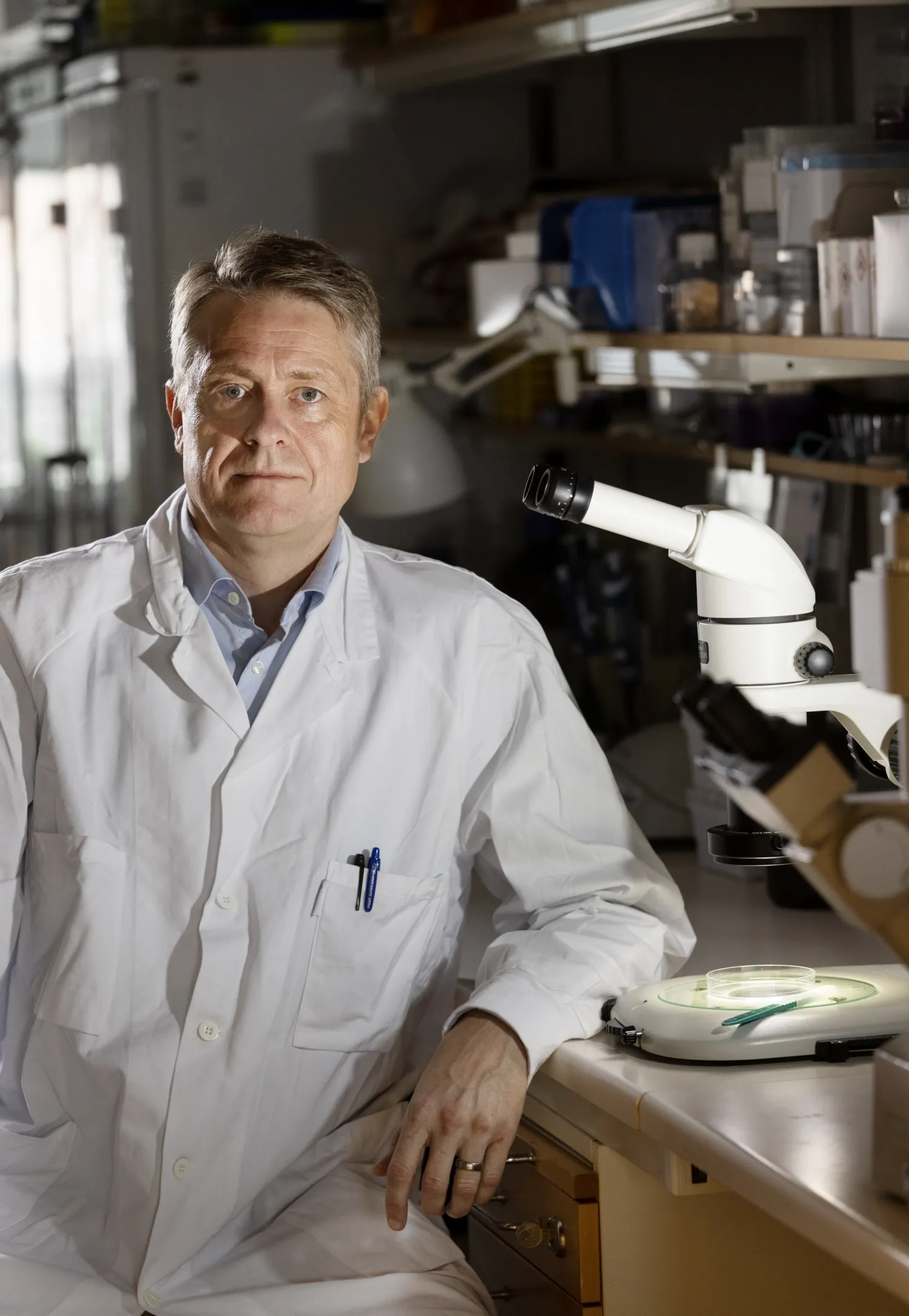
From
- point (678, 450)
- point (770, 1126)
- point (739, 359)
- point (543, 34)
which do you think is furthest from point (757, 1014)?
point (543, 34)

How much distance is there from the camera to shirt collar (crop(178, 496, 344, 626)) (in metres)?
1.63

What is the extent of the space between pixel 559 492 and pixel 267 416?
340mm

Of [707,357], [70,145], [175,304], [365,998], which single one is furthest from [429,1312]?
[70,145]

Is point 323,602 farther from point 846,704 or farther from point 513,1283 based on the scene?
point 513,1283

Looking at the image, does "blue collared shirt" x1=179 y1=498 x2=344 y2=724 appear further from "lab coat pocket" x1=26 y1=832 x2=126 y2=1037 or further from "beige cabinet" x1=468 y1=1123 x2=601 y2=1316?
"beige cabinet" x1=468 y1=1123 x2=601 y2=1316

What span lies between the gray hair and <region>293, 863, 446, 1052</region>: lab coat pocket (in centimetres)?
47

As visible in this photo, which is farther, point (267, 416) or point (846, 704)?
point (267, 416)

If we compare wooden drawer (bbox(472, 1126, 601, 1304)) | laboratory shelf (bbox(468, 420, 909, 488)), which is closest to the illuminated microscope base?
wooden drawer (bbox(472, 1126, 601, 1304))

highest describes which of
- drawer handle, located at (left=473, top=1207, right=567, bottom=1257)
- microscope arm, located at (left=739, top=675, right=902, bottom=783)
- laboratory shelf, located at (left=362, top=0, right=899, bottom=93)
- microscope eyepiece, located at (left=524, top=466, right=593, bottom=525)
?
laboratory shelf, located at (left=362, top=0, right=899, bottom=93)

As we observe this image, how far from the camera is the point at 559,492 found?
1.38 meters

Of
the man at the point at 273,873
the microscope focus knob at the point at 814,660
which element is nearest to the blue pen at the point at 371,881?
the man at the point at 273,873

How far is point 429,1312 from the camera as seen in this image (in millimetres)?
1454

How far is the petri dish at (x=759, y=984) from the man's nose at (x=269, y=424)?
2.01 ft

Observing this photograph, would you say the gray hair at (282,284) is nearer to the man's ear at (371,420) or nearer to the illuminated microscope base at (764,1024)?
the man's ear at (371,420)
